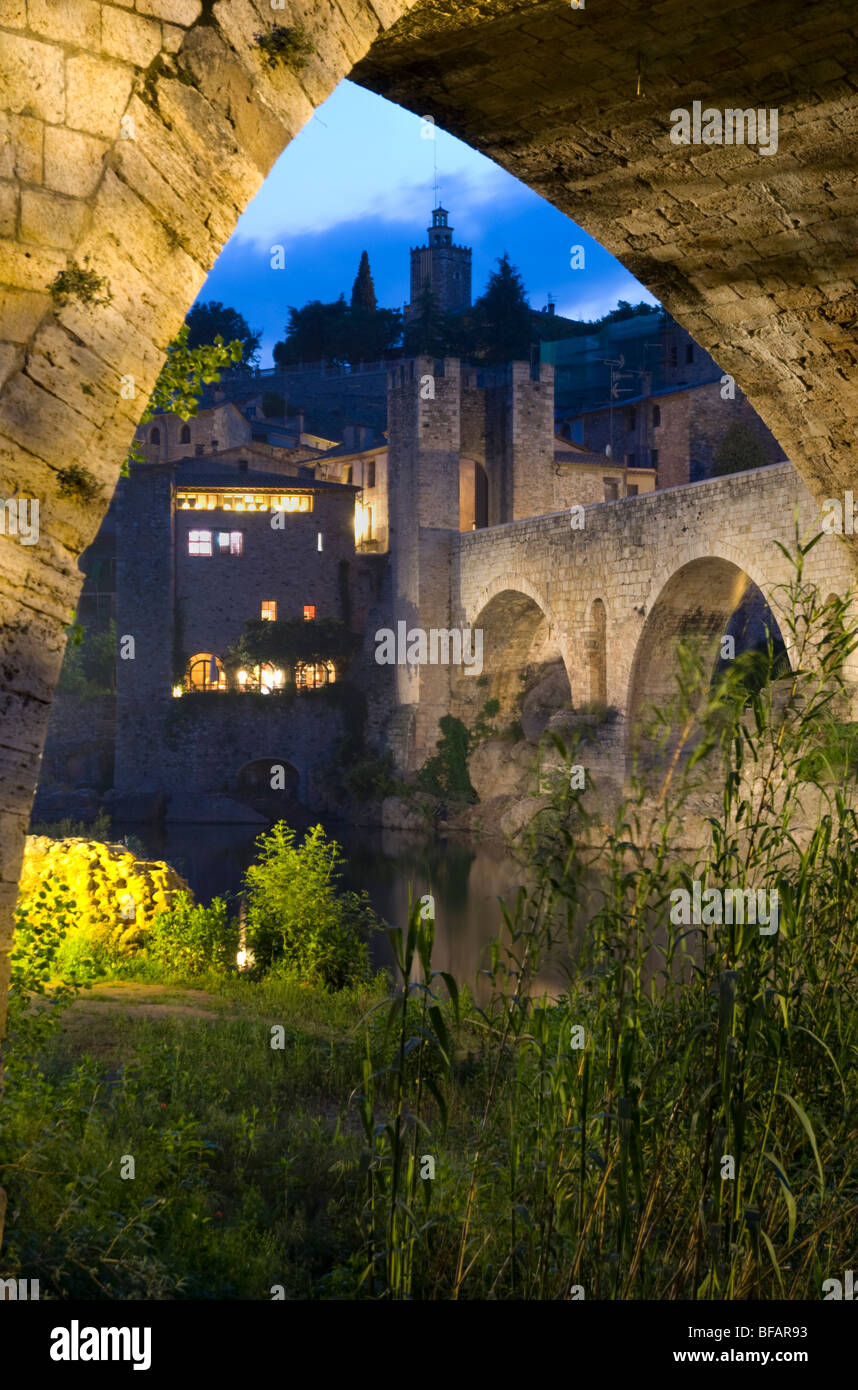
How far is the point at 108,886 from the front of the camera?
9789 millimetres

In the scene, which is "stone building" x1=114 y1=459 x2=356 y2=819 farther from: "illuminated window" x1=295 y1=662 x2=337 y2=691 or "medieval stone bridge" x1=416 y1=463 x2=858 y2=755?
"medieval stone bridge" x1=416 y1=463 x2=858 y2=755

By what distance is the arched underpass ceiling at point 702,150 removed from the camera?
352 cm

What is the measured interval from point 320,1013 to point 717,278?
5.33 meters

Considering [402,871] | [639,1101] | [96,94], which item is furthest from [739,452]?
[96,94]

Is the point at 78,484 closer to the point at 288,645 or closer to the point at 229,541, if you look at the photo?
the point at 288,645

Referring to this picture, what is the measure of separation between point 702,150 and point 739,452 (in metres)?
27.0

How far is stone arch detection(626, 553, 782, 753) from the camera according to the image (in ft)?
67.5

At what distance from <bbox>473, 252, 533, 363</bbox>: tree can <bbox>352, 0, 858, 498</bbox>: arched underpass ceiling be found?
39.8 meters

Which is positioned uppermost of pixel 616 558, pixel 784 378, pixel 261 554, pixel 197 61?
pixel 261 554

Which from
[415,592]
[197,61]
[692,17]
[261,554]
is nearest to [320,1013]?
[692,17]

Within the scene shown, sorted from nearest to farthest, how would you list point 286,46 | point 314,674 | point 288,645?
point 286,46, point 288,645, point 314,674

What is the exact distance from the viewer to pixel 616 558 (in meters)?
22.3

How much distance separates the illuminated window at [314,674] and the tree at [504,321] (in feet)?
54.8
